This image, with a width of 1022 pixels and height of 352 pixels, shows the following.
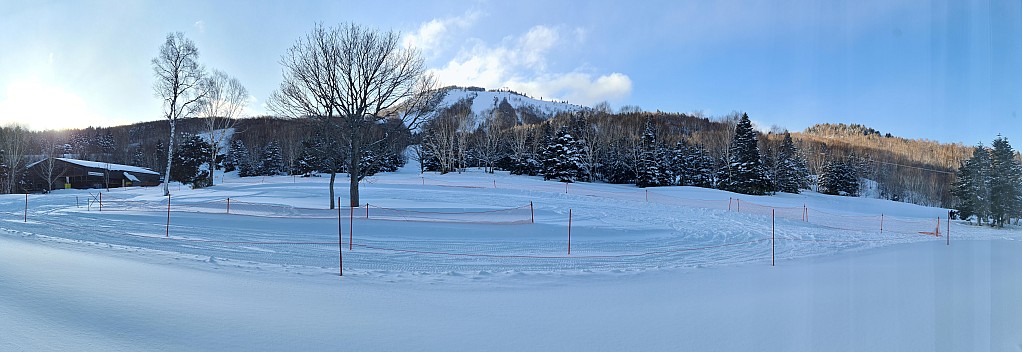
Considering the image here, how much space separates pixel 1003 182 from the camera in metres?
31.1

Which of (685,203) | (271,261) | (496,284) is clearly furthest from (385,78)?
(685,203)

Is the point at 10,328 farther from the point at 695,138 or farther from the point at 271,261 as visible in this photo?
the point at 695,138

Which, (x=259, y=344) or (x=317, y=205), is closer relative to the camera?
(x=259, y=344)

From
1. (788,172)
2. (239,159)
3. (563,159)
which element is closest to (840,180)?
(788,172)

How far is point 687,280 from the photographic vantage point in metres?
7.43

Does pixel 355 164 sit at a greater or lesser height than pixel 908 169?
lesser

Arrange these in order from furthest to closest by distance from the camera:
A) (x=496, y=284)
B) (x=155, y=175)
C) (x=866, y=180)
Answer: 1. (x=866, y=180)
2. (x=155, y=175)
3. (x=496, y=284)

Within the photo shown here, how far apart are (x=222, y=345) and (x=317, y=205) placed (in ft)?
59.3

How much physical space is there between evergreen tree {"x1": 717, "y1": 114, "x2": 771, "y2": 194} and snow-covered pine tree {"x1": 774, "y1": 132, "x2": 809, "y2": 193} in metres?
13.7

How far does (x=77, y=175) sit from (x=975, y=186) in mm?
90921

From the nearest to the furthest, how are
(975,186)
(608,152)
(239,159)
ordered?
(975,186), (608,152), (239,159)

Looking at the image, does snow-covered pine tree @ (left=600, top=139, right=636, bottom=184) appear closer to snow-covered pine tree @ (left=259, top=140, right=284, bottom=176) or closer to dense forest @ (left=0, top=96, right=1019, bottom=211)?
dense forest @ (left=0, top=96, right=1019, bottom=211)

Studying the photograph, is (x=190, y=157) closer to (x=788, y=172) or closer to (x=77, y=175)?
(x=77, y=175)

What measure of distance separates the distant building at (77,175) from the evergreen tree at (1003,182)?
79100 mm
